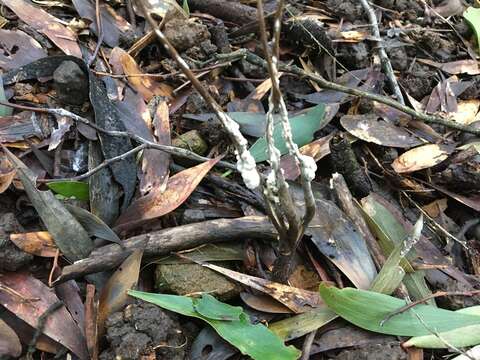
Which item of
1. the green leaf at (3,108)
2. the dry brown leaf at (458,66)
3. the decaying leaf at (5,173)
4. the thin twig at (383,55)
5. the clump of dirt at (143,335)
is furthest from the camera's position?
the dry brown leaf at (458,66)

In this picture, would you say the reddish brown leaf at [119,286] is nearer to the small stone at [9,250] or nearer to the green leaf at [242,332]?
the green leaf at [242,332]

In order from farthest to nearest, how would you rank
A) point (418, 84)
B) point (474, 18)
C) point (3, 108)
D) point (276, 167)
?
point (474, 18) < point (418, 84) < point (3, 108) < point (276, 167)

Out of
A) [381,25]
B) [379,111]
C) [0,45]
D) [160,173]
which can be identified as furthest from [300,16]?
[0,45]

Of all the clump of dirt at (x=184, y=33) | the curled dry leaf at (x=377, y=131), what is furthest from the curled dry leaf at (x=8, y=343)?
the curled dry leaf at (x=377, y=131)

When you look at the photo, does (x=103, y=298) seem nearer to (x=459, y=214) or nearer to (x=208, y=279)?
(x=208, y=279)

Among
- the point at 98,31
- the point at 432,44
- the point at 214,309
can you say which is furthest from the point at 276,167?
the point at 432,44

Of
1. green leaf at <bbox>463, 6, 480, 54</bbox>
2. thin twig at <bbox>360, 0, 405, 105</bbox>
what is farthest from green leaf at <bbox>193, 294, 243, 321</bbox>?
green leaf at <bbox>463, 6, 480, 54</bbox>

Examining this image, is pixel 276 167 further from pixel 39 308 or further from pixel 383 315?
pixel 39 308
